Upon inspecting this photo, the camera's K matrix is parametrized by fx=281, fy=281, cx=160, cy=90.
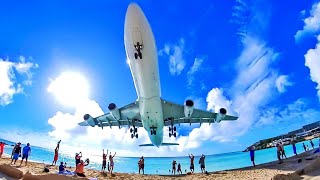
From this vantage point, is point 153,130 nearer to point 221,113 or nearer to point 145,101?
point 145,101

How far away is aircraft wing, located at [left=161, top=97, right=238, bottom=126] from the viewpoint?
2629cm

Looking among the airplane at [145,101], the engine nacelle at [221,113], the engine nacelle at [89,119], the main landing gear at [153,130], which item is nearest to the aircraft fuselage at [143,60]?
the airplane at [145,101]

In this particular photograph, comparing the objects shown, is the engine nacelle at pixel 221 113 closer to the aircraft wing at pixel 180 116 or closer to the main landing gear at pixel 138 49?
the aircraft wing at pixel 180 116

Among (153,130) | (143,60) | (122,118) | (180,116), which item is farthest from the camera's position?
(122,118)

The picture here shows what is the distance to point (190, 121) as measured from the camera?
2950 cm

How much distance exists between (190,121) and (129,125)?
251 inches

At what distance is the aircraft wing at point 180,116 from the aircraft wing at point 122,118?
9.07 ft

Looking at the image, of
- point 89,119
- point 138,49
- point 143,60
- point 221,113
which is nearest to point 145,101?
point 143,60

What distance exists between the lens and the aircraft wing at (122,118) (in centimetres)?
2625

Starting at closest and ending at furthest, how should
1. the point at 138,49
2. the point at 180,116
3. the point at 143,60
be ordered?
the point at 138,49, the point at 143,60, the point at 180,116

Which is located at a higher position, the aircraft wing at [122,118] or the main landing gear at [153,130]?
the aircraft wing at [122,118]

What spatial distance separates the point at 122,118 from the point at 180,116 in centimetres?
573

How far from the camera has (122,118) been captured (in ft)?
91.5

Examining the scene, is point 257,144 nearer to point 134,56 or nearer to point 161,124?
point 161,124
